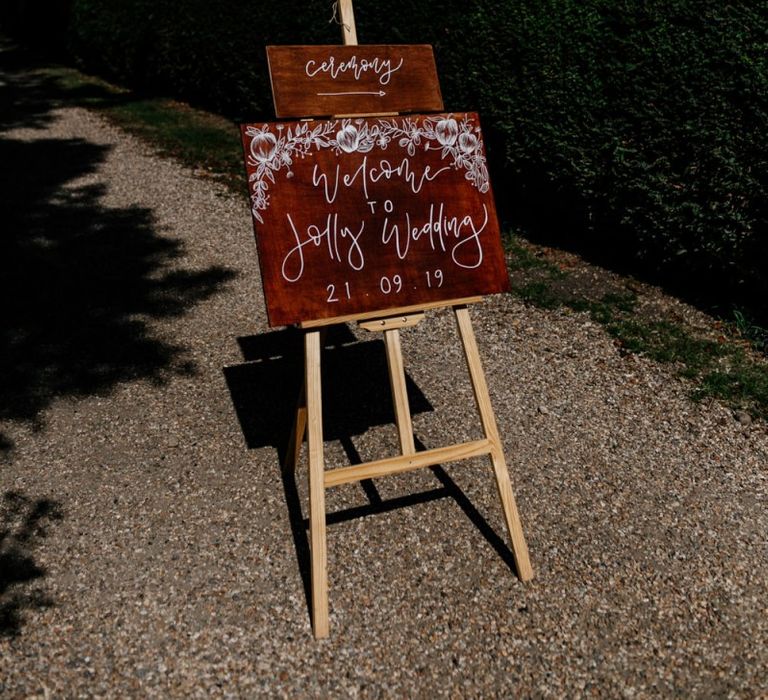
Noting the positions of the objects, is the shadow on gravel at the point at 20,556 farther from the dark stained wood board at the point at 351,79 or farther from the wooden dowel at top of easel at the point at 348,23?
the wooden dowel at top of easel at the point at 348,23

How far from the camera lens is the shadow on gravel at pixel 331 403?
12.4ft

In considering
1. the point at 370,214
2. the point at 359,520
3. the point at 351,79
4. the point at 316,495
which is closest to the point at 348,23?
the point at 351,79

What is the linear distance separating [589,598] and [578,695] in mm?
496

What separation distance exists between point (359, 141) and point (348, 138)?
47 mm

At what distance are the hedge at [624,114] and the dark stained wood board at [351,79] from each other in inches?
106

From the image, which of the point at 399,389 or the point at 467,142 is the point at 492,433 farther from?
the point at 467,142

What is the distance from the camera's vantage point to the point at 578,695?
288 cm

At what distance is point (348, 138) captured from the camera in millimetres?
3166

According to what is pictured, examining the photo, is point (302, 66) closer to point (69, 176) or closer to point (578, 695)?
point (578, 695)

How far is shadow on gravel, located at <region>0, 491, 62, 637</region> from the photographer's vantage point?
126 inches

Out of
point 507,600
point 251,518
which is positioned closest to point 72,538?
point 251,518

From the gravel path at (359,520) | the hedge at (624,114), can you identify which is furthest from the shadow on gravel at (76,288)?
the hedge at (624,114)

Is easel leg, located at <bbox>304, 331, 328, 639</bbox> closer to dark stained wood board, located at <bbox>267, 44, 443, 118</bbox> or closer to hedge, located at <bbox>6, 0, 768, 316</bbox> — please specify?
dark stained wood board, located at <bbox>267, 44, 443, 118</bbox>

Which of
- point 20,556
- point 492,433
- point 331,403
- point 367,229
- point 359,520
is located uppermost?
point 367,229
